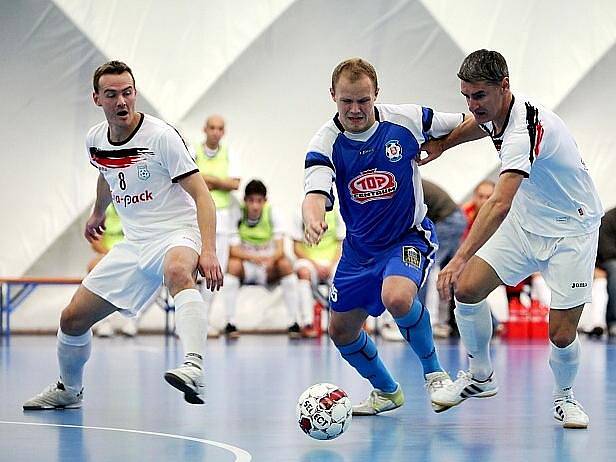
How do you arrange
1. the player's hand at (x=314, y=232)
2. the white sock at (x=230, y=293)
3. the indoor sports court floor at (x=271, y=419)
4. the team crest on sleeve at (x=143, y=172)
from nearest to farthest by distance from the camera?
the indoor sports court floor at (x=271, y=419) < the player's hand at (x=314, y=232) < the team crest on sleeve at (x=143, y=172) < the white sock at (x=230, y=293)

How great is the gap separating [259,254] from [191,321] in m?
7.18

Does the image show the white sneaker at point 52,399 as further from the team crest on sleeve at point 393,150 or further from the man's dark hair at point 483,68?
the man's dark hair at point 483,68

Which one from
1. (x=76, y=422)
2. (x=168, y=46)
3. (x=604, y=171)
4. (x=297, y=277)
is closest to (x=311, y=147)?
(x=76, y=422)

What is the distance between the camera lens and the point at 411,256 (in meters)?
5.95

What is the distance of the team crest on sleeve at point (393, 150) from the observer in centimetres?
593

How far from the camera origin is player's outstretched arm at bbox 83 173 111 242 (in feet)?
21.2

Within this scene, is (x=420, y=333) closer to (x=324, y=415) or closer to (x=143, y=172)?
(x=324, y=415)

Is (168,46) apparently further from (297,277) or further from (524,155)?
(524,155)

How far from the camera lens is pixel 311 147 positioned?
5895 mm

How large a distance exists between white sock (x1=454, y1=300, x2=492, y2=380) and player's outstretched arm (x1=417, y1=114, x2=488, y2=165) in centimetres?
74

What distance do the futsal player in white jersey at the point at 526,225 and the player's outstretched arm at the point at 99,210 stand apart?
5.61 ft

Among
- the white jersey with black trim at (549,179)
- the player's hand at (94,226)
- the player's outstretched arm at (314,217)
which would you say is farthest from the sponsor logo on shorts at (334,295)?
the player's hand at (94,226)

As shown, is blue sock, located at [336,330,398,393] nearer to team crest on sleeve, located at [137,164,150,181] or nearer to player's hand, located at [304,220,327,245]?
player's hand, located at [304,220,327,245]

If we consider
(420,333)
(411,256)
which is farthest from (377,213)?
(420,333)
